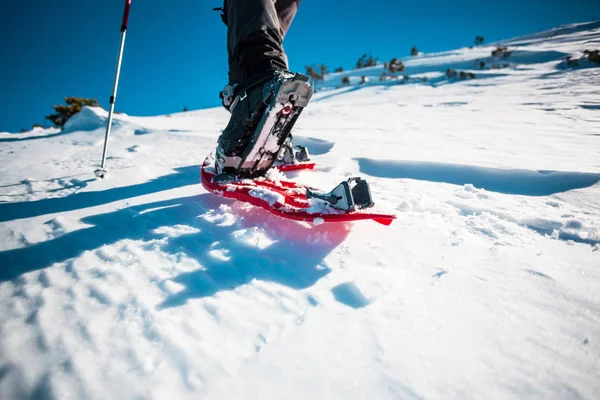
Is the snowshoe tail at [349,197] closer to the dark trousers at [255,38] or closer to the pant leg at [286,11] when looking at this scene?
the dark trousers at [255,38]

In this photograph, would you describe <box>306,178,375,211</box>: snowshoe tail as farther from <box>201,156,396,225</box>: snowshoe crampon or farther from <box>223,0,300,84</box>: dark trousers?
<box>223,0,300,84</box>: dark trousers

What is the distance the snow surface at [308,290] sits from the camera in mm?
673

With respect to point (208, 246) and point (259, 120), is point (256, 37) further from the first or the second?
point (208, 246)

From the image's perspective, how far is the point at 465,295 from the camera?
2.98 ft

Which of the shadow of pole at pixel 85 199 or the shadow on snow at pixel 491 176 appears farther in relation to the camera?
the shadow on snow at pixel 491 176

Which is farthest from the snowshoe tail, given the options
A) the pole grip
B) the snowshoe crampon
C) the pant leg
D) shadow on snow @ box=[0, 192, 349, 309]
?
the pole grip

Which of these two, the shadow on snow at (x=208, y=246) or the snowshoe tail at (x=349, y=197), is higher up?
the snowshoe tail at (x=349, y=197)

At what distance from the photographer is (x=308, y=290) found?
0.95 m

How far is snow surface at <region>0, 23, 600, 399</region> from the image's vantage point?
26.5 inches

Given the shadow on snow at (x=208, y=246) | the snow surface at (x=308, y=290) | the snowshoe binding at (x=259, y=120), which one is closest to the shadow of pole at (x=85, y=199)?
the snow surface at (x=308, y=290)

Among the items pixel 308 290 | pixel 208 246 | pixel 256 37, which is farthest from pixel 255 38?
pixel 308 290

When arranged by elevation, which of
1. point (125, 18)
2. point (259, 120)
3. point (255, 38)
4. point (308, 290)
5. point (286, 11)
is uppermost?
point (125, 18)

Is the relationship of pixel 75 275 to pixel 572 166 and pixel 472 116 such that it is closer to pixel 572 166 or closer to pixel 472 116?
pixel 572 166

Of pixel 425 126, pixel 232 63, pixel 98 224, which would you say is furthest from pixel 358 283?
pixel 425 126
